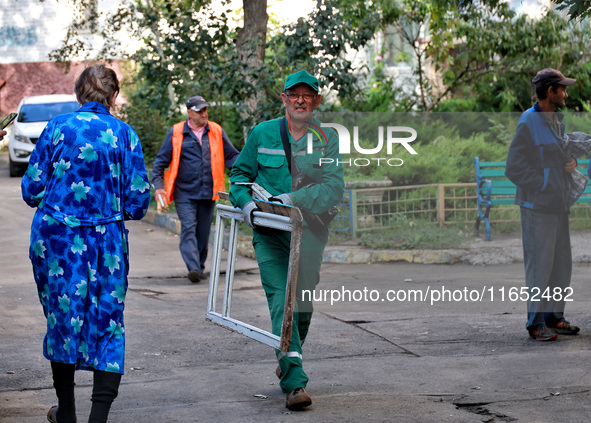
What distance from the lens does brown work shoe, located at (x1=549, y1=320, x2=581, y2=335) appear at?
6832 mm

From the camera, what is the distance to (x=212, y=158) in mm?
9555

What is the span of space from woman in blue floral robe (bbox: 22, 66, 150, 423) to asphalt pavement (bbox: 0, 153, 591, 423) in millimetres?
702

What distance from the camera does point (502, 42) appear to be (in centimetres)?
1623

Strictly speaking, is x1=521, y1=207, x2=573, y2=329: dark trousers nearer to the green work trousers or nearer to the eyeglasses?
the green work trousers

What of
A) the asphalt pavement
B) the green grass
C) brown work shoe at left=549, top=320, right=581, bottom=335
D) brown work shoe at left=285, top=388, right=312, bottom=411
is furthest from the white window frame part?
the green grass

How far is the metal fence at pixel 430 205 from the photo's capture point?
890cm

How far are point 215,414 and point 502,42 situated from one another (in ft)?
42.2

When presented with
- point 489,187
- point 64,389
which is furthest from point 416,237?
point 64,389

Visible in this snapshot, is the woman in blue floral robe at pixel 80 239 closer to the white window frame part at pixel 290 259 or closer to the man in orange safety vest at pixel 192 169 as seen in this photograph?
the white window frame part at pixel 290 259

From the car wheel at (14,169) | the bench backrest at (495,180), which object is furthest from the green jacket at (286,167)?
the car wheel at (14,169)

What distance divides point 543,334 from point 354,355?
4.81 feet

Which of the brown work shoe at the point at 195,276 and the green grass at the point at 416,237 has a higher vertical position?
the green grass at the point at 416,237

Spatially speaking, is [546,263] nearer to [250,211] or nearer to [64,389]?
[250,211]

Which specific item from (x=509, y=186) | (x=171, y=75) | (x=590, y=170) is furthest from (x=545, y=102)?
(x=171, y=75)
